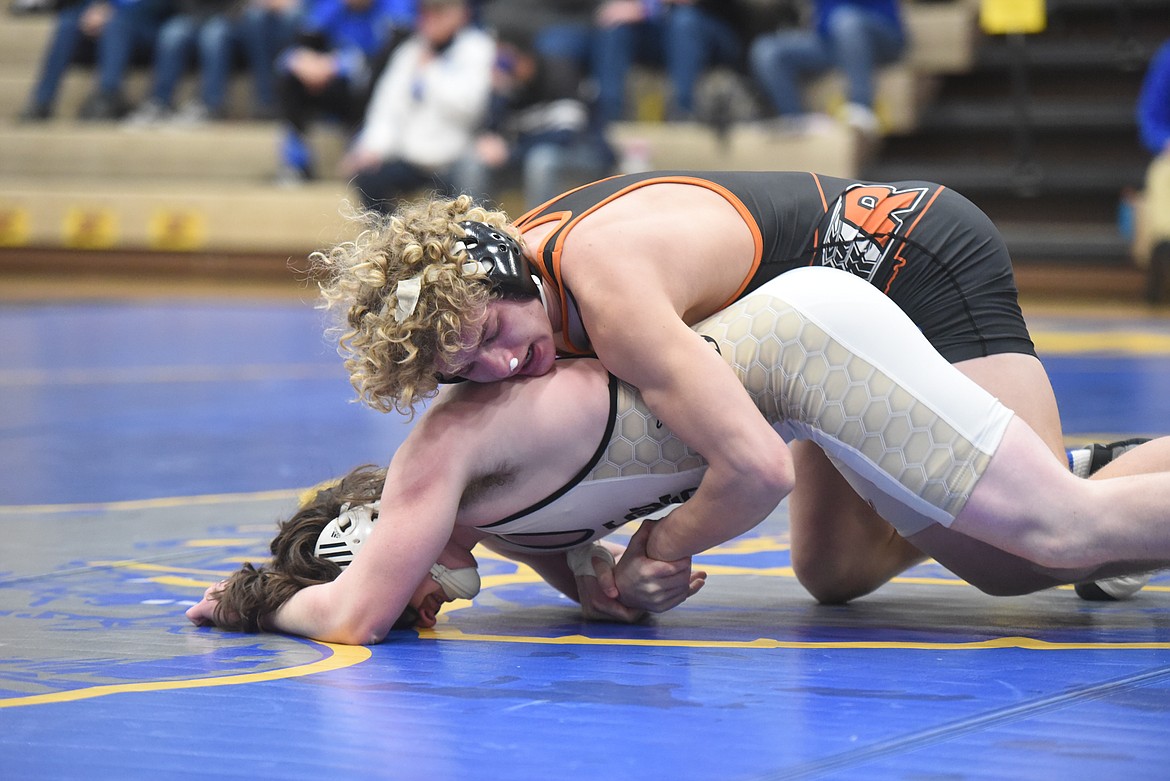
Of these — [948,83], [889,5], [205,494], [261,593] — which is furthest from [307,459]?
[948,83]

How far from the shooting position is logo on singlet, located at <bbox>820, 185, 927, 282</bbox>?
3.03 metres

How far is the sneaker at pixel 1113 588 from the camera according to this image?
10.2ft

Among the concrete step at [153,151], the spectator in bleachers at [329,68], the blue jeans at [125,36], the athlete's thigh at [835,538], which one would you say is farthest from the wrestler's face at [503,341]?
the blue jeans at [125,36]

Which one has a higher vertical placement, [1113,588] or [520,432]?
[520,432]

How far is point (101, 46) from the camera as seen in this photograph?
1448 cm

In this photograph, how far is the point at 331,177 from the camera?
13906 millimetres

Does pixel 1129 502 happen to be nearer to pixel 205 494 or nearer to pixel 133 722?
pixel 133 722

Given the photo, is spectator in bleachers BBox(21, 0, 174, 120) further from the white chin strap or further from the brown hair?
the white chin strap

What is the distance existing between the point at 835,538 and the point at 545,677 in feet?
2.85

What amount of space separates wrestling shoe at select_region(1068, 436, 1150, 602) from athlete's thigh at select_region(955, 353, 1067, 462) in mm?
211

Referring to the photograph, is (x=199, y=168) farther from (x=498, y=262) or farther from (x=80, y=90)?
(x=498, y=262)

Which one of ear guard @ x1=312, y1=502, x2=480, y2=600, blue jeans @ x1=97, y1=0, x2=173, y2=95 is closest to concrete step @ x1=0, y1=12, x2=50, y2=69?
blue jeans @ x1=97, y1=0, x2=173, y2=95

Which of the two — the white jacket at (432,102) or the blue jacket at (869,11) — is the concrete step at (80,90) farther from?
the blue jacket at (869,11)

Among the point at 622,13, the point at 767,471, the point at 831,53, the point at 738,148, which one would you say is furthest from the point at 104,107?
the point at 767,471
